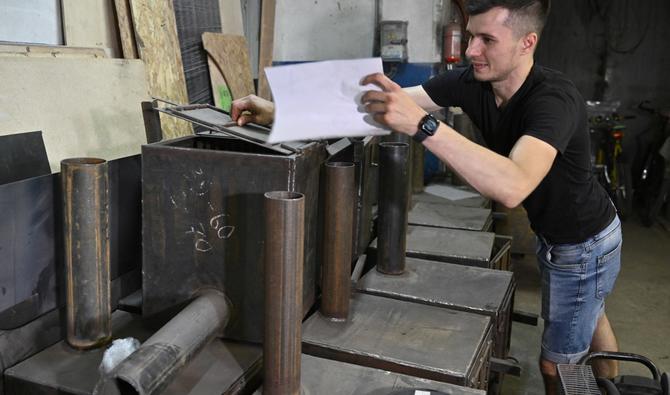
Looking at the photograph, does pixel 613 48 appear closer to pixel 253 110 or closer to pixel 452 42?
pixel 452 42

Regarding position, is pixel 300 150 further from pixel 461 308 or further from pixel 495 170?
pixel 461 308

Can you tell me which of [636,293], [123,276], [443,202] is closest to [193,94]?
[443,202]

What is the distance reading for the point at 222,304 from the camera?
1.17 metres

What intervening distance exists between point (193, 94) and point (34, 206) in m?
1.68

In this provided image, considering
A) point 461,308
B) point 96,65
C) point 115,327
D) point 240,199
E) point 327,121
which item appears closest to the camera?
point 327,121

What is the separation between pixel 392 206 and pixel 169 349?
0.87 metres

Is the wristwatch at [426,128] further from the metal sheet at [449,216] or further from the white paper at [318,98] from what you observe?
the metal sheet at [449,216]

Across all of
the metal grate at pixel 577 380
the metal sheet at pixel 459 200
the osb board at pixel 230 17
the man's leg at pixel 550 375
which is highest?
the osb board at pixel 230 17

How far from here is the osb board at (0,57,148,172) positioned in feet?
5.27

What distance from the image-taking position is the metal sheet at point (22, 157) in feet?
4.58

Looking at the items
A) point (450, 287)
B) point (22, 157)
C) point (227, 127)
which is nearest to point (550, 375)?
point (450, 287)

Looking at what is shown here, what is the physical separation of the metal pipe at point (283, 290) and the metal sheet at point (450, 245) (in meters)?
0.87

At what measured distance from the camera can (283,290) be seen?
0.97 metres

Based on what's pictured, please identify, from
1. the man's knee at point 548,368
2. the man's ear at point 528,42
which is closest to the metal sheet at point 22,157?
A: the man's ear at point 528,42
